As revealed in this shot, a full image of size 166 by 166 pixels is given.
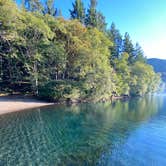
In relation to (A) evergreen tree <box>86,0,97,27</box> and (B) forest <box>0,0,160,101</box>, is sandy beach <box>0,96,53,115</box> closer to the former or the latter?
(B) forest <box>0,0,160,101</box>

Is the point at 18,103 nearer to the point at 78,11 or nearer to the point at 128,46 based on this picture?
the point at 78,11

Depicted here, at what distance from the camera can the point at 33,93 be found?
1699 inches

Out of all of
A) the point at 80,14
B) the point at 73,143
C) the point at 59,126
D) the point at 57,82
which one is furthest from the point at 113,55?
the point at 73,143

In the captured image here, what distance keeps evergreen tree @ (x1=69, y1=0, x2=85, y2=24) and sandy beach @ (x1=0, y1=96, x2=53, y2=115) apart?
1382 inches

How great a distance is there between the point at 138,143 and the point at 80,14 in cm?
5525

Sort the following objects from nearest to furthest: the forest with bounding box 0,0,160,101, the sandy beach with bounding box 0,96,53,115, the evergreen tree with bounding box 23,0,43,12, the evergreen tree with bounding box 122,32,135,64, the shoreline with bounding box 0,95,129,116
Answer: the sandy beach with bounding box 0,96,53,115, the shoreline with bounding box 0,95,129,116, the forest with bounding box 0,0,160,101, the evergreen tree with bounding box 23,0,43,12, the evergreen tree with bounding box 122,32,135,64

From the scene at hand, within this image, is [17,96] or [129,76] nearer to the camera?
[17,96]

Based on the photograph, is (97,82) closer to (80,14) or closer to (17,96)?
Answer: (17,96)

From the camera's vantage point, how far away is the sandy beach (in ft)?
103

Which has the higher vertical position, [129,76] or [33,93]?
[129,76]

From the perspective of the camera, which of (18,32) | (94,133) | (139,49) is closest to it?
(94,133)

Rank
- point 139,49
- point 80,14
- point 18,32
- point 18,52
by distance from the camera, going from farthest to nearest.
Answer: point 139,49
point 80,14
point 18,52
point 18,32

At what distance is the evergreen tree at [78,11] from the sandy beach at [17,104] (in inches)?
1382

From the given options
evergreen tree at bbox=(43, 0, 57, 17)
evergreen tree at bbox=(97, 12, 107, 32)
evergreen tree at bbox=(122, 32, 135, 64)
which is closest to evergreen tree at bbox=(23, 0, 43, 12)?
evergreen tree at bbox=(43, 0, 57, 17)
